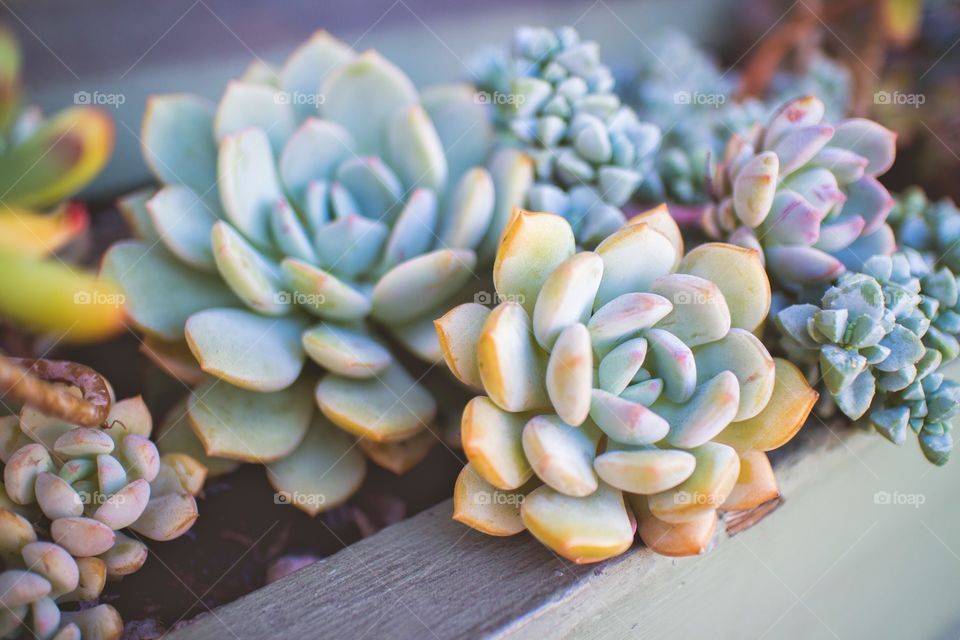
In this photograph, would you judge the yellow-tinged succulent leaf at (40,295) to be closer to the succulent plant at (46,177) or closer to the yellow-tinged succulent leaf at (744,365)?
the succulent plant at (46,177)

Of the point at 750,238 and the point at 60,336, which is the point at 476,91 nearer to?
the point at 750,238

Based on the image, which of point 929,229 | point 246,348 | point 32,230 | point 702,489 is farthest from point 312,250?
point 929,229

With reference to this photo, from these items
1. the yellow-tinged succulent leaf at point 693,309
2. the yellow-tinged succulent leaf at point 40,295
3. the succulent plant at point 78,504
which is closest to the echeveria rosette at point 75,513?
the succulent plant at point 78,504

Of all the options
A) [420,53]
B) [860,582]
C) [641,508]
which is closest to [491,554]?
[641,508]

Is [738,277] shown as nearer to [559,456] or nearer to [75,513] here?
[559,456]

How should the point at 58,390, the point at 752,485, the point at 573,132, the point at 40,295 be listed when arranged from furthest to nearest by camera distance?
the point at 573,132 < the point at 752,485 < the point at 58,390 < the point at 40,295

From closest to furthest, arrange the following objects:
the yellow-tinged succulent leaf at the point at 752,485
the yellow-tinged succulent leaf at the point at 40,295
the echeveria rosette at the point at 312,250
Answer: the yellow-tinged succulent leaf at the point at 40,295 < the yellow-tinged succulent leaf at the point at 752,485 < the echeveria rosette at the point at 312,250

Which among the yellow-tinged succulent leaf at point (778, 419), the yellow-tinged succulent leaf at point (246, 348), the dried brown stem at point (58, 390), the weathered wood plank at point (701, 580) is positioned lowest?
the weathered wood plank at point (701, 580)
